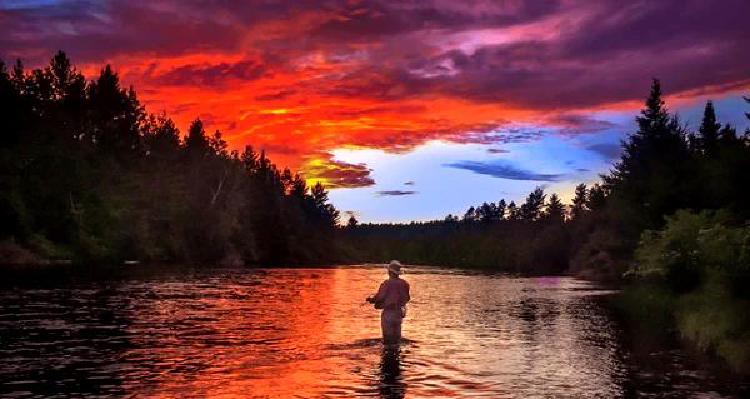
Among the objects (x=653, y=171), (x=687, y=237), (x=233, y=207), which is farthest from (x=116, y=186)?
(x=687, y=237)

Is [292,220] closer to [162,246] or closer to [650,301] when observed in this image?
[162,246]

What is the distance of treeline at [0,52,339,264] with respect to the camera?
9931 cm

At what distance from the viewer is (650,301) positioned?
153ft

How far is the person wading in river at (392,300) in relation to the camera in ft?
85.0

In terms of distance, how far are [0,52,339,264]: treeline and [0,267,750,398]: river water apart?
59.0 meters

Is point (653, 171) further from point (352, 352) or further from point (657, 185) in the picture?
point (352, 352)

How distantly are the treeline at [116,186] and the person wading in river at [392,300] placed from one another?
7256 centimetres

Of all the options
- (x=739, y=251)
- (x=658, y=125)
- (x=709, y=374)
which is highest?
(x=658, y=125)

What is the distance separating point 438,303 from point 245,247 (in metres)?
115

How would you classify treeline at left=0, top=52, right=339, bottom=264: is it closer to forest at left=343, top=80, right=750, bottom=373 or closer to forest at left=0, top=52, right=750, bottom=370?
forest at left=0, top=52, right=750, bottom=370

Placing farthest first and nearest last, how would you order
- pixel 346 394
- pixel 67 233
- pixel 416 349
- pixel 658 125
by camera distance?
pixel 67 233 → pixel 658 125 → pixel 416 349 → pixel 346 394

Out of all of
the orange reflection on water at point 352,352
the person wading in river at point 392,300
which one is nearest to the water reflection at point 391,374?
the orange reflection on water at point 352,352

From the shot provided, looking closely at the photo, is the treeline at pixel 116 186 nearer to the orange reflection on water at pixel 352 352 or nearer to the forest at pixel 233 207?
the forest at pixel 233 207

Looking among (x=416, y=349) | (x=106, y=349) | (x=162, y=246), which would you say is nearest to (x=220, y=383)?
(x=106, y=349)
